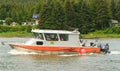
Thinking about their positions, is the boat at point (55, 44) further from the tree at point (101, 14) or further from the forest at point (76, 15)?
the tree at point (101, 14)

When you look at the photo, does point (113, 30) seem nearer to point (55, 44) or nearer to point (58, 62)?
point (55, 44)

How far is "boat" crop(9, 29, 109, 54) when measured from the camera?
58438 mm

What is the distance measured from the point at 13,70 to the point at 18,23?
379 ft

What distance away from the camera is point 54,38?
194 feet

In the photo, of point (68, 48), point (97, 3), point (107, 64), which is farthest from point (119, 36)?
point (107, 64)

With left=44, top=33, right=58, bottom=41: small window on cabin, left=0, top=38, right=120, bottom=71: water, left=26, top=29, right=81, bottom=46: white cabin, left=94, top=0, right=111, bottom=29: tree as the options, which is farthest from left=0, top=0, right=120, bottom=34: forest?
left=44, top=33, right=58, bottom=41: small window on cabin

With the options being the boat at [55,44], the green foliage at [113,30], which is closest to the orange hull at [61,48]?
the boat at [55,44]

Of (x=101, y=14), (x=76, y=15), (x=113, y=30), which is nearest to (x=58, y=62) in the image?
(x=76, y=15)

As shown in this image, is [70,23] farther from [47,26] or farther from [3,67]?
[3,67]

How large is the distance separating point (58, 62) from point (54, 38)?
8524 millimetres

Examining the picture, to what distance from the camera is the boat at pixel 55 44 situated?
192 feet

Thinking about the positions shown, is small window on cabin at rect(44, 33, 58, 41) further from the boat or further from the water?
the water

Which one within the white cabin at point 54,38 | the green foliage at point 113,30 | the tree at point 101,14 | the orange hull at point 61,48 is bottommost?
the green foliage at point 113,30

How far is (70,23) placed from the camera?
414 ft
